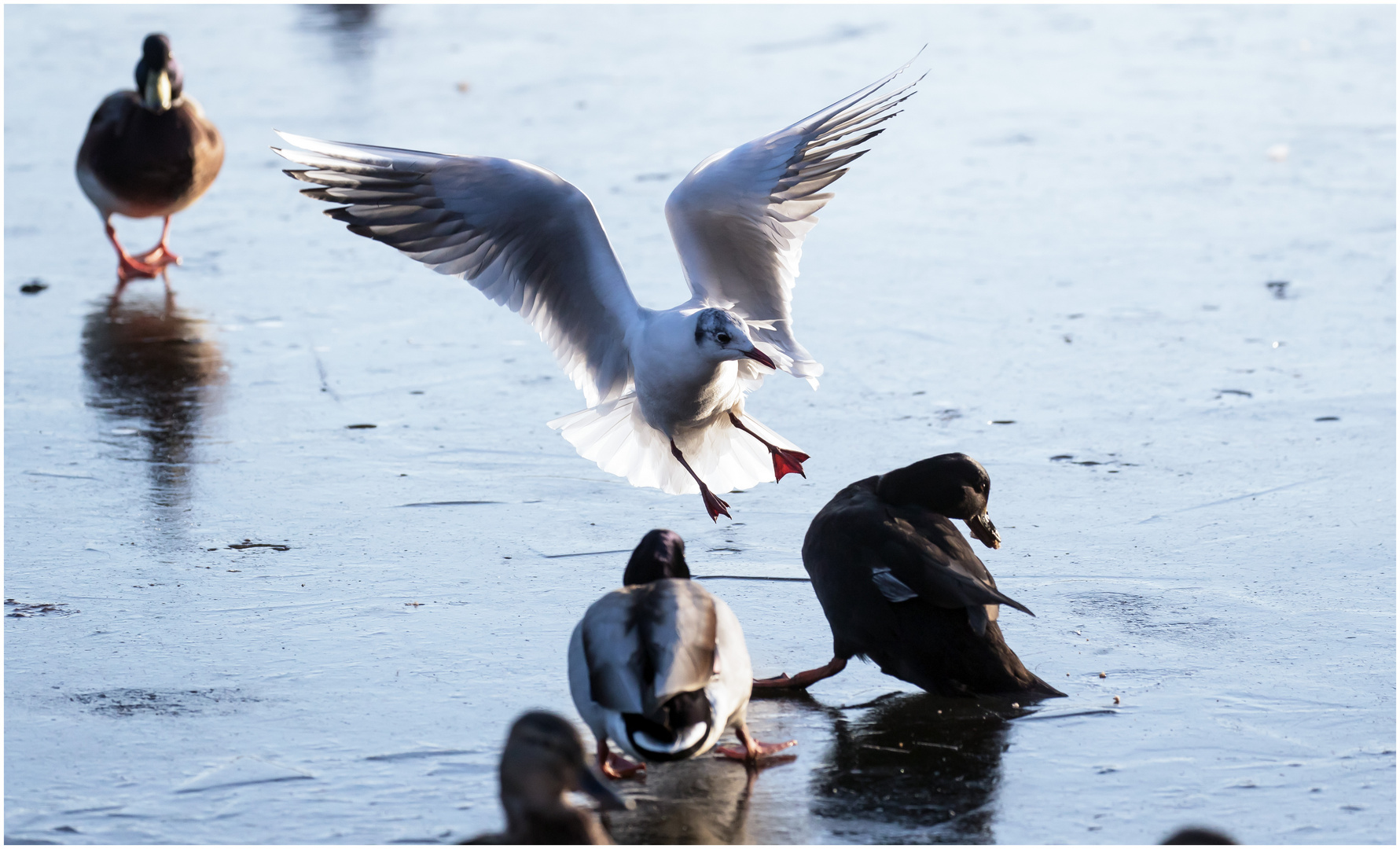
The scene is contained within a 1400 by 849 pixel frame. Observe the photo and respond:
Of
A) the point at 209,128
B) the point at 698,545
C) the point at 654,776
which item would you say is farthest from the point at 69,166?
the point at 654,776

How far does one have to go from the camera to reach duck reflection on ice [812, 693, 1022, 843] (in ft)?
12.4

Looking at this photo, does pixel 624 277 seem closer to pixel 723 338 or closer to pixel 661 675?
pixel 723 338

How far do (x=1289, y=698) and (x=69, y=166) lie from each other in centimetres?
968

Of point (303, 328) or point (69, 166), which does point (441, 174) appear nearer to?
point (303, 328)

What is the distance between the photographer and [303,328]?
8180 millimetres

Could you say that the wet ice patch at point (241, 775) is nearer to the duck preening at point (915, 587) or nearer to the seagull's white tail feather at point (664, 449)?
the duck preening at point (915, 587)

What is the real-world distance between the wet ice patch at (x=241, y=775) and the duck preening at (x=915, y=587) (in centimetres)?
127

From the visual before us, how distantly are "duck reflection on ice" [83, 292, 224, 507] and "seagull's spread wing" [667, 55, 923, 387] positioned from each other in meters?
2.10

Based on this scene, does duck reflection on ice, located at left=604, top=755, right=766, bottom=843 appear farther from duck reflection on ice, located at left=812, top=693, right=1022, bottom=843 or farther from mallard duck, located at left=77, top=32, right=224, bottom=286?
mallard duck, located at left=77, top=32, right=224, bottom=286

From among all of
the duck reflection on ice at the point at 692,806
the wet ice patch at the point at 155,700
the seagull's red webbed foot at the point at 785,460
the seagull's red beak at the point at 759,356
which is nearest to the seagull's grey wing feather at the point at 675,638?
the duck reflection on ice at the point at 692,806

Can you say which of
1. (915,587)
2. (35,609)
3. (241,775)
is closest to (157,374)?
(35,609)

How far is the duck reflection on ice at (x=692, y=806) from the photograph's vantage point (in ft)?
12.3

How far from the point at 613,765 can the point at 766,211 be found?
2610 millimetres

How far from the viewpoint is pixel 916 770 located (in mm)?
4055
